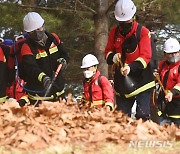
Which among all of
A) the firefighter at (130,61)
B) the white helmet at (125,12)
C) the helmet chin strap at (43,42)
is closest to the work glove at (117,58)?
the firefighter at (130,61)

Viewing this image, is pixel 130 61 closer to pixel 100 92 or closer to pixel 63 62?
pixel 100 92

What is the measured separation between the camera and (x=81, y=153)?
15.3 feet

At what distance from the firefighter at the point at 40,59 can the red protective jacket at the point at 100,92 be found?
1.37 feet

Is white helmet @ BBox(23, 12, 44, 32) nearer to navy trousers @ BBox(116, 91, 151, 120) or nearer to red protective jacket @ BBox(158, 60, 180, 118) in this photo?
navy trousers @ BBox(116, 91, 151, 120)

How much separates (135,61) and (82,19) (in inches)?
314

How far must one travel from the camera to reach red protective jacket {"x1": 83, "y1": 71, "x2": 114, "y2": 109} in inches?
340

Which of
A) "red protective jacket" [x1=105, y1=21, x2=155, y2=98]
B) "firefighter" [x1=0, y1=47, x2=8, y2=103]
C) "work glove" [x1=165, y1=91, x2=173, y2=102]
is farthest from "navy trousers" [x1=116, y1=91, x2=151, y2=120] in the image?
"firefighter" [x1=0, y1=47, x2=8, y2=103]

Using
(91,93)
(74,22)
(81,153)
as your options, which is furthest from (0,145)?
(74,22)

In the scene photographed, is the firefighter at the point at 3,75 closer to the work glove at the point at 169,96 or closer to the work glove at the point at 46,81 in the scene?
the work glove at the point at 46,81

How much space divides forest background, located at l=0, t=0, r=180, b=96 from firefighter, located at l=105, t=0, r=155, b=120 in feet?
20.3

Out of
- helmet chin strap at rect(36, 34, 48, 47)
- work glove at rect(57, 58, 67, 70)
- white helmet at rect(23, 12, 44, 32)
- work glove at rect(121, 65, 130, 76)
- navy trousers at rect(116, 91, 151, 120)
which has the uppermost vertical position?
white helmet at rect(23, 12, 44, 32)

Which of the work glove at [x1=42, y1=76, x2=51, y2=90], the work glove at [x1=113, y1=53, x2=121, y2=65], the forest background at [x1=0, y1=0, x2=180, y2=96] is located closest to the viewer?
the work glove at [x1=113, y1=53, x2=121, y2=65]

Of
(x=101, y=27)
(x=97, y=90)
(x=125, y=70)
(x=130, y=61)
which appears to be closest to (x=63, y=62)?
(x=97, y=90)

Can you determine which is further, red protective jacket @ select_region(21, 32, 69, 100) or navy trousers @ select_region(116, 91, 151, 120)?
red protective jacket @ select_region(21, 32, 69, 100)
